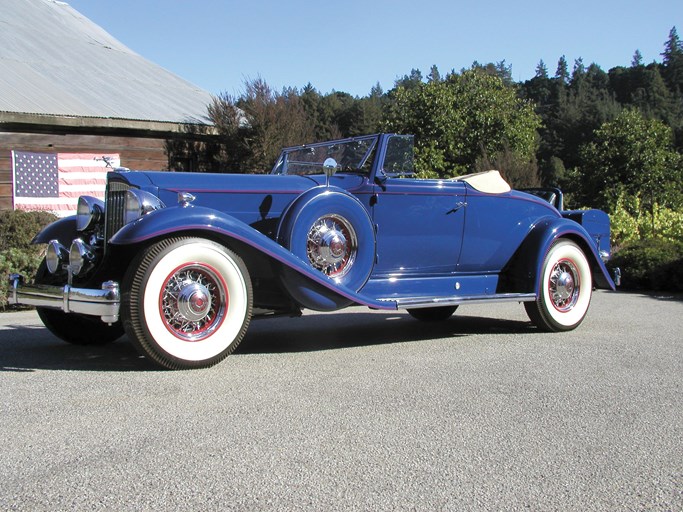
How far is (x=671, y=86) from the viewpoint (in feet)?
320

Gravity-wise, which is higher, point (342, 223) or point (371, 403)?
point (342, 223)

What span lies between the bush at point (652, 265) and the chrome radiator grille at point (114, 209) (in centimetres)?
825

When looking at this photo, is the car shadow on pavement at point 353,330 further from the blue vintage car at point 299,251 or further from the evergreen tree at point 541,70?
the evergreen tree at point 541,70

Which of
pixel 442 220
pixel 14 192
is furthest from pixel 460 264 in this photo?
pixel 14 192

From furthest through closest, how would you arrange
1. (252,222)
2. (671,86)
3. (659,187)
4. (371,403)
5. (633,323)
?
(671,86), (659,187), (633,323), (252,222), (371,403)

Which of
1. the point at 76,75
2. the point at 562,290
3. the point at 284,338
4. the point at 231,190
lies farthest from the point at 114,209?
the point at 76,75

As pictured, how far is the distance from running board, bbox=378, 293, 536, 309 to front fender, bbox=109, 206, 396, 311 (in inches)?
7.5

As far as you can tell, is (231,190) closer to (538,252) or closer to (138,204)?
(138,204)

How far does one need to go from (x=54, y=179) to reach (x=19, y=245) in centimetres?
364

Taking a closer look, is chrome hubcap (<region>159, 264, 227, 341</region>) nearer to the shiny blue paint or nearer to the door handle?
the shiny blue paint

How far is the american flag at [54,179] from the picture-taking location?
12125 mm

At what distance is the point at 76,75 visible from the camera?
14992mm

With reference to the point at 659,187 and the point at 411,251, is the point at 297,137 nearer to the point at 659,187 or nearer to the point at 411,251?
the point at 411,251

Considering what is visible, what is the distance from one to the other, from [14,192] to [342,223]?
9.10 meters
